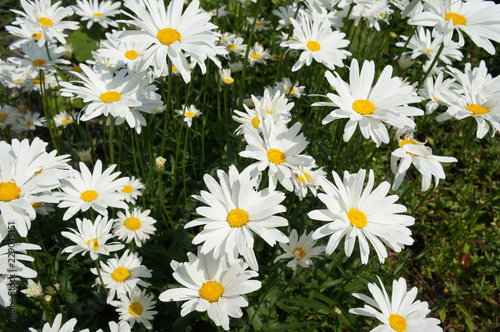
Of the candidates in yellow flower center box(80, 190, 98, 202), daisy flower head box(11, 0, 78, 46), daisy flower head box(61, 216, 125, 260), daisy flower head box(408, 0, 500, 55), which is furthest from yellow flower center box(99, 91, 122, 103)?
daisy flower head box(408, 0, 500, 55)

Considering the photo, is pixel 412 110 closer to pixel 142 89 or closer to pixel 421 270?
pixel 142 89

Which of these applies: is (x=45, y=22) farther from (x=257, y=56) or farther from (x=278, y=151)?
(x=278, y=151)

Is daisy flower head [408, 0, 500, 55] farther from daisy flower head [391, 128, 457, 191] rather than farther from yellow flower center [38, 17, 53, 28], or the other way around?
yellow flower center [38, 17, 53, 28]

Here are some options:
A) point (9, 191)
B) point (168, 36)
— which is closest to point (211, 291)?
point (9, 191)

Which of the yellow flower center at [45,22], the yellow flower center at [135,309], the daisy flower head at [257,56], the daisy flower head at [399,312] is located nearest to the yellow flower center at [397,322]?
the daisy flower head at [399,312]

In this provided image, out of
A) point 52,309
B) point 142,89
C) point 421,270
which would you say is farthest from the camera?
point 421,270

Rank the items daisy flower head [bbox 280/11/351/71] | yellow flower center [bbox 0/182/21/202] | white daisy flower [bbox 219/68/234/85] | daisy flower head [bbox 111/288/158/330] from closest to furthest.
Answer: yellow flower center [bbox 0/182/21/202], daisy flower head [bbox 111/288/158/330], daisy flower head [bbox 280/11/351/71], white daisy flower [bbox 219/68/234/85]

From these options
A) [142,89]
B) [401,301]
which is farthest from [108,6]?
[401,301]
